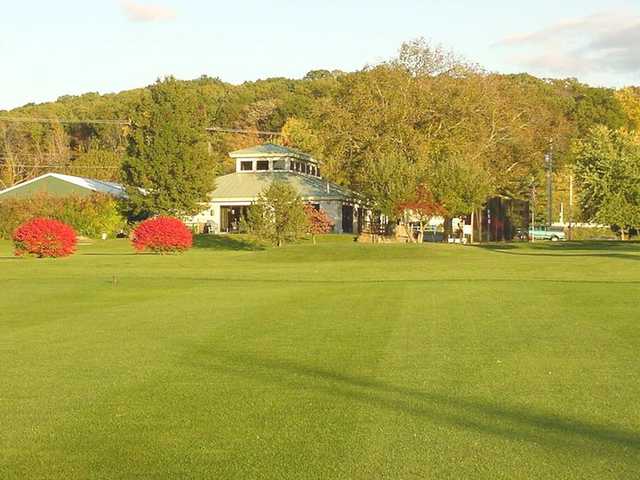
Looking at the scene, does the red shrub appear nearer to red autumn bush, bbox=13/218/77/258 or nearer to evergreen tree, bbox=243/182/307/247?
evergreen tree, bbox=243/182/307/247

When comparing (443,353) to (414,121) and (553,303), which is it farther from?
(414,121)

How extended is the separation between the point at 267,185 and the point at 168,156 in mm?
10240

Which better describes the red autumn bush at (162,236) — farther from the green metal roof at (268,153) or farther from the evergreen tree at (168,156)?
the green metal roof at (268,153)

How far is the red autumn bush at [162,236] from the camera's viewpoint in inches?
1863

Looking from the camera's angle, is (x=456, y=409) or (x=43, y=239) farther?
(x=43, y=239)

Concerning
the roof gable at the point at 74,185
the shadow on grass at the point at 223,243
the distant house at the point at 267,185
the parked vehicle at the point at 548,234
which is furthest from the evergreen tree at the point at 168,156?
the parked vehicle at the point at 548,234

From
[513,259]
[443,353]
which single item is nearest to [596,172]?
[513,259]

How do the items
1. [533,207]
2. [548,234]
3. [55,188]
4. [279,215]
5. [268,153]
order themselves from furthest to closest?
[533,207], [548,234], [268,153], [55,188], [279,215]

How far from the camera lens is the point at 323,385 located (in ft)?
34.4

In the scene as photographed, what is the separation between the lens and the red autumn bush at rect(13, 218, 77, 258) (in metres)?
43.8

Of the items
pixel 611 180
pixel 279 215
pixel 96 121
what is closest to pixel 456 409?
pixel 279 215

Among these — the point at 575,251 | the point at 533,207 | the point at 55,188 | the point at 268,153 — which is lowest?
the point at 575,251

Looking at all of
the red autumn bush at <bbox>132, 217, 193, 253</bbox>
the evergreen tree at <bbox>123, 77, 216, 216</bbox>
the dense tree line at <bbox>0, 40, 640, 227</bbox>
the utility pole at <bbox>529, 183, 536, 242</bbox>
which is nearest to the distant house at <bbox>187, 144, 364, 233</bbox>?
the dense tree line at <bbox>0, 40, 640, 227</bbox>

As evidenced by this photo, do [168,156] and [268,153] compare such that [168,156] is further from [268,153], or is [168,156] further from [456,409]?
[456,409]
